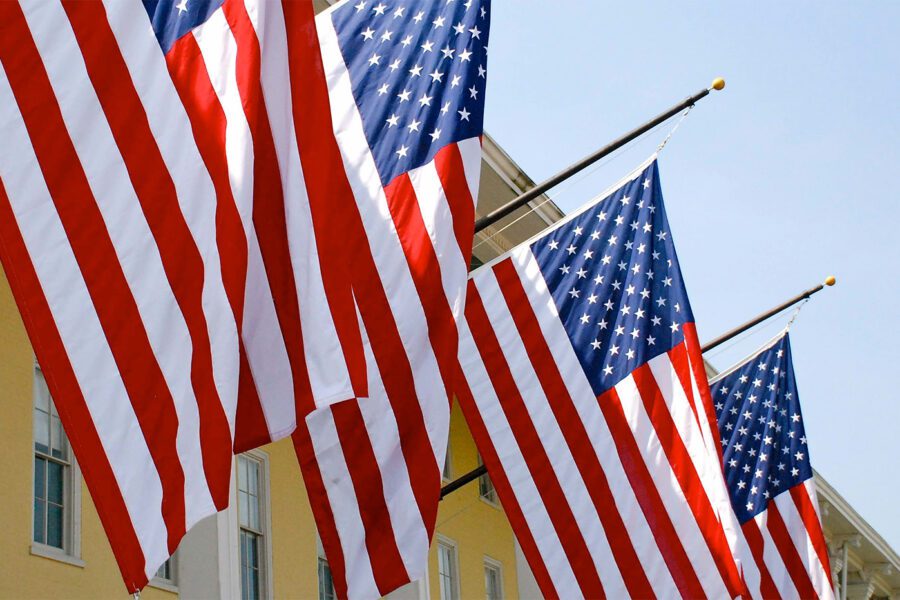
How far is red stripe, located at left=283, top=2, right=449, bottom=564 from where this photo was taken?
970 cm

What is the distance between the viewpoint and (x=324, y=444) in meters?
10.6

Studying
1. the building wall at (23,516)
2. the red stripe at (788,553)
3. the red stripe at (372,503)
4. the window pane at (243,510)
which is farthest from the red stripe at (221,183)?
the red stripe at (788,553)

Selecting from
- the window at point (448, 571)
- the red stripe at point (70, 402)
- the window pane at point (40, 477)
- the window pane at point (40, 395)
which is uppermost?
the window at point (448, 571)

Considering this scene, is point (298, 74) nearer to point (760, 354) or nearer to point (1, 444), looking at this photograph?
point (1, 444)

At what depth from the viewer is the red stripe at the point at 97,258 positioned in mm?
8195

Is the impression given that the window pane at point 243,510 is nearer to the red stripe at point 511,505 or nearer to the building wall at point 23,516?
the building wall at point 23,516

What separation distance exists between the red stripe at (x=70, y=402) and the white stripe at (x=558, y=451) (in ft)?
19.9

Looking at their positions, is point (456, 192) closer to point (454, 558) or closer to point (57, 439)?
point (57, 439)

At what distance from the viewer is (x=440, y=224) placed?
450 inches

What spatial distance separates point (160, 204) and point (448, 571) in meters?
14.0

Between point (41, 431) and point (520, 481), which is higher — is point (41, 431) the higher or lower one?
the higher one

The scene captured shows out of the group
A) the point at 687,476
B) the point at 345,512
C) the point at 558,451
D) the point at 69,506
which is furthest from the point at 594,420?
the point at 69,506

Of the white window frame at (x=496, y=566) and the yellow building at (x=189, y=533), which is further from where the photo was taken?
the white window frame at (x=496, y=566)

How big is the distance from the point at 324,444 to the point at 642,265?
4.70 meters
